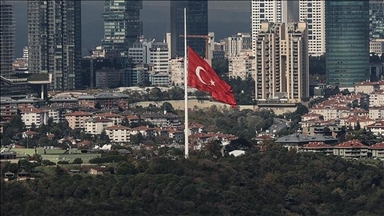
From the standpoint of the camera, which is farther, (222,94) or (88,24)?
(88,24)

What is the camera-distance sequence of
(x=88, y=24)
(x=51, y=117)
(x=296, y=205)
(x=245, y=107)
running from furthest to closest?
(x=88, y=24), (x=245, y=107), (x=51, y=117), (x=296, y=205)

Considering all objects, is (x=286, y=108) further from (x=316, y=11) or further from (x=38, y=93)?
(x=316, y=11)

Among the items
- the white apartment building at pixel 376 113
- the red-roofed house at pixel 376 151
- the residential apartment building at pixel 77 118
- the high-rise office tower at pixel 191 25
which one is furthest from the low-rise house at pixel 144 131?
the high-rise office tower at pixel 191 25

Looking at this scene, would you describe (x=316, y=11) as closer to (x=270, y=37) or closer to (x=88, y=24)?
(x=88, y=24)

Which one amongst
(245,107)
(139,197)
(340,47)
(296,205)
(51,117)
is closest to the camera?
(139,197)

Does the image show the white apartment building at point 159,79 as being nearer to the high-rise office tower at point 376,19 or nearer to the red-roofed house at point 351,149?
the high-rise office tower at point 376,19

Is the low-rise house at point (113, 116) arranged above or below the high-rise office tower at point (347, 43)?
below

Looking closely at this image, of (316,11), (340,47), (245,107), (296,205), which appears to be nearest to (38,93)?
(245,107)
